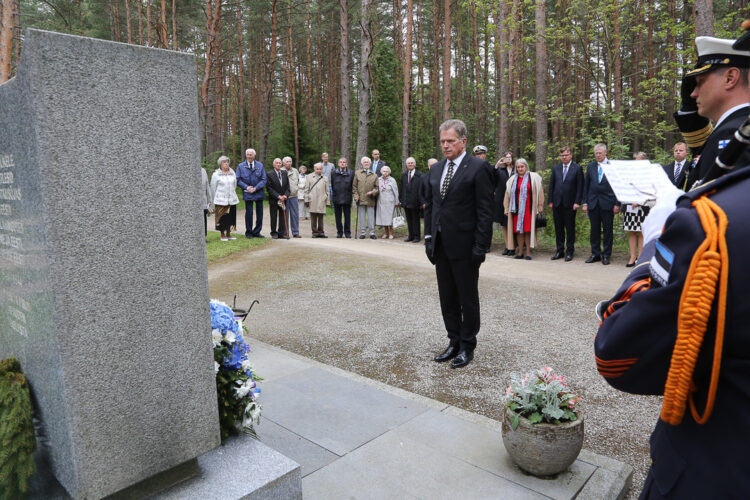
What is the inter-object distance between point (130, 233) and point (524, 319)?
520 centimetres

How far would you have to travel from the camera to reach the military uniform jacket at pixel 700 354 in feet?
3.24

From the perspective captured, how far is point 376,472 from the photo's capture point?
2.83 m

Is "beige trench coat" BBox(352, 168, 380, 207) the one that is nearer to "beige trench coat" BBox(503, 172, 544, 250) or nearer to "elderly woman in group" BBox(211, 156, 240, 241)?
"elderly woman in group" BBox(211, 156, 240, 241)

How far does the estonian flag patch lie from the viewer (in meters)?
1.07

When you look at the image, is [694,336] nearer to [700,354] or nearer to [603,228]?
[700,354]

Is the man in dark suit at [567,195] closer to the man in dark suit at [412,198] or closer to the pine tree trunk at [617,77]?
the pine tree trunk at [617,77]

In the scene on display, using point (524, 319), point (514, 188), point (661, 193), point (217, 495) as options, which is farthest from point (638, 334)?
point (514, 188)

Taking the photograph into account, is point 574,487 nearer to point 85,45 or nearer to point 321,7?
point 85,45

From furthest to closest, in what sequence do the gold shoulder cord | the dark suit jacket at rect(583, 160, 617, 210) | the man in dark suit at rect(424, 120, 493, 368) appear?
the dark suit jacket at rect(583, 160, 617, 210), the man in dark suit at rect(424, 120, 493, 368), the gold shoulder cord

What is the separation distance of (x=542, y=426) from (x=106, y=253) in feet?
7.49

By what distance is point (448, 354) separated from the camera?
16.2ft

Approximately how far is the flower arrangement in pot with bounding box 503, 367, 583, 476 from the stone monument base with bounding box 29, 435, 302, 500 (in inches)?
48.5

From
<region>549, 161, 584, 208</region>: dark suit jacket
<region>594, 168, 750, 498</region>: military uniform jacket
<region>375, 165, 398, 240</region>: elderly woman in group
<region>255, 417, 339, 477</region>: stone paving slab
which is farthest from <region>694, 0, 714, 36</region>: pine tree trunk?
<region>594, 168, 750, 498</region>: military uniform jacket

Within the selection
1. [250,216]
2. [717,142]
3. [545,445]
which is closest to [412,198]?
[250,216]
